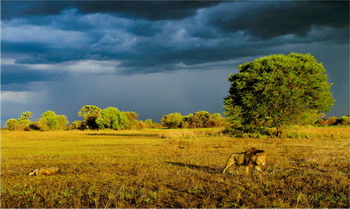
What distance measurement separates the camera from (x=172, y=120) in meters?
114

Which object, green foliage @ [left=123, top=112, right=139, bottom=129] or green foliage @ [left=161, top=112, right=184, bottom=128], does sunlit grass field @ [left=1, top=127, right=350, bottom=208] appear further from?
green foliage @ [left=161, top=112, right=184, bottom=128]

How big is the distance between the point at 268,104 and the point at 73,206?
34688 mm

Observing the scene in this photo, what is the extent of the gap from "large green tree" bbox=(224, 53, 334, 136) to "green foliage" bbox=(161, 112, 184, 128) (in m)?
70.1

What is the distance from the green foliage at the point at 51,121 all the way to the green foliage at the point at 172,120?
40523mm

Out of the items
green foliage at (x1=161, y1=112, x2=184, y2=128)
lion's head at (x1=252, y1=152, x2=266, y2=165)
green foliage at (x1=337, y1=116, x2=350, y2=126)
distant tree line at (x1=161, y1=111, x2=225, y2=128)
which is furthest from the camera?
green foliage at (x1=161, y1=112, x2=184, y2=128)

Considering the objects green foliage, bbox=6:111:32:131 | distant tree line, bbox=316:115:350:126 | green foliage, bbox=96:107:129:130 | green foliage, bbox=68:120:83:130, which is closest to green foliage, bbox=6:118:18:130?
green foliage, bbox=6:111:32:131

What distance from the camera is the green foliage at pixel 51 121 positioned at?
286ft

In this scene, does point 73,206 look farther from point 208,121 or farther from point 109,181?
point 208,121

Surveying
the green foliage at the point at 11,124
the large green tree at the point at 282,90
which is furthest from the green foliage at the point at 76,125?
the large green tree at the point at 282,90

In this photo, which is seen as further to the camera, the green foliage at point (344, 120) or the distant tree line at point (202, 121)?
the distant tree line at point (202, 121)

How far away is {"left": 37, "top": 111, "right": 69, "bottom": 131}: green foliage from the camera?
87125 mm

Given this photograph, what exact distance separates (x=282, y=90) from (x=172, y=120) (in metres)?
77.7

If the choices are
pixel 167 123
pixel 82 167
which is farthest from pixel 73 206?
pixel 167 123

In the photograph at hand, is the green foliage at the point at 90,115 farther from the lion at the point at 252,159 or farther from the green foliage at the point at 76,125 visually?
the lion at the point at 252,159
